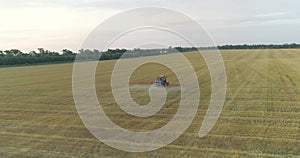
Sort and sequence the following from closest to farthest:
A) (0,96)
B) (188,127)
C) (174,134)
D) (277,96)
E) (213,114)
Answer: (174,134) → (188,127) → (213,114) → (277,96) → (0,96)

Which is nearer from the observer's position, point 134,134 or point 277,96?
point 134,134

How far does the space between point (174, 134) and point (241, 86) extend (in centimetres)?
1178

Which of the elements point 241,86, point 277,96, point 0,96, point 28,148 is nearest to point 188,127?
point 28,148

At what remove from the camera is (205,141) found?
392 inches

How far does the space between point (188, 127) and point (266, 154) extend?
11.4 ft

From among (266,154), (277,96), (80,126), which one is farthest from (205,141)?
(277,96)

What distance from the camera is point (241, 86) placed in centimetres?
2122

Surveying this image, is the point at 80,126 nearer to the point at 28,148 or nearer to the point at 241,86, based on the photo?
the point at 28,148

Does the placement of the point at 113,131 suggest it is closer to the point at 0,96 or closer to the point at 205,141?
the point at 205,141

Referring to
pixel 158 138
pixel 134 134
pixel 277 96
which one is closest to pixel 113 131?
pixel 134 134

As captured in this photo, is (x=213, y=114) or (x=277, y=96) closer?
(x=213, y=114)

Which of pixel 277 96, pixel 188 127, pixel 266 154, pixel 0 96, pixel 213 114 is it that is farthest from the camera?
pixel 0 96

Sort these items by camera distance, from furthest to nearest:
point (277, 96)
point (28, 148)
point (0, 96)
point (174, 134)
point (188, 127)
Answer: point (0, 96) < point (277, 96) < point (188, 127) < point (174, 134) < point (28, 148)

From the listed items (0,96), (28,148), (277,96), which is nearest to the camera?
(28,148)
